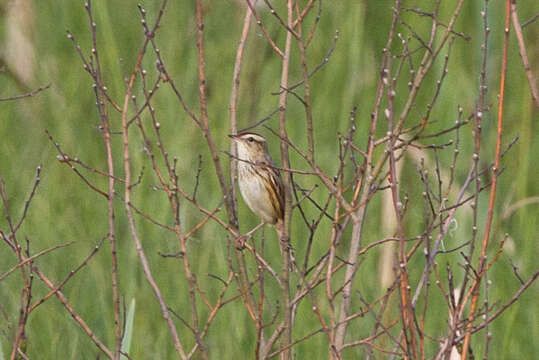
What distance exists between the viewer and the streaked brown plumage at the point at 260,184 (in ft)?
17.6

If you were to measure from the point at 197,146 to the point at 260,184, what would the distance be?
86 cm

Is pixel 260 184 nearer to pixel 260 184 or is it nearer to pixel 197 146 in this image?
pixel 260 184

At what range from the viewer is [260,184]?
5.46 m

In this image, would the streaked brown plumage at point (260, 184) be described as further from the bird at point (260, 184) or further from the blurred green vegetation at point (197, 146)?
the blurred green vegetation at point (197, 146)

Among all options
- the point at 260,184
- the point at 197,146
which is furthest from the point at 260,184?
the point at 197,146

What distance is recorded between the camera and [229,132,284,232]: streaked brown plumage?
211 inches

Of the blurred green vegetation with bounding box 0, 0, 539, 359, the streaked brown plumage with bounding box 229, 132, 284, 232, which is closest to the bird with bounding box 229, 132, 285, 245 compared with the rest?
the streaked brown plumage with bounding box 229, 132, 284, 232

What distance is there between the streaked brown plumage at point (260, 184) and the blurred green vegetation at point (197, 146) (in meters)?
0.18

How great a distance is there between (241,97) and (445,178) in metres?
1.37

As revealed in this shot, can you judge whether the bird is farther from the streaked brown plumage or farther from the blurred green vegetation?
the blurred green vegetation

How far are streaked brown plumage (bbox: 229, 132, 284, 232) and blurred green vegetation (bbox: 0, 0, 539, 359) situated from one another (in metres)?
0.18

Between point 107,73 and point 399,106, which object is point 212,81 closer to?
point 107,73

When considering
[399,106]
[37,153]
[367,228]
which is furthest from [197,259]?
[399,106]

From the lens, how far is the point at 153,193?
548 cm
